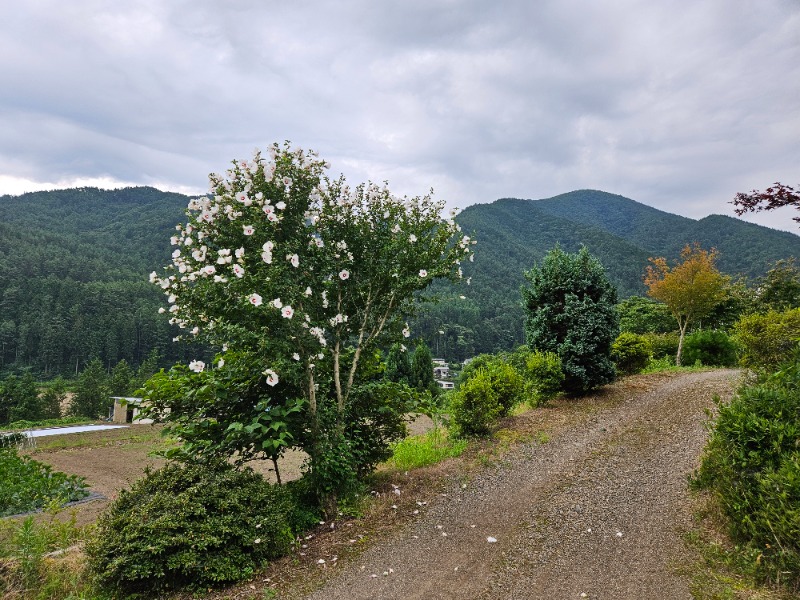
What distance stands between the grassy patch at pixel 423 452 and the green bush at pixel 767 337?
4.82m

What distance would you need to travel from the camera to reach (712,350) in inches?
586

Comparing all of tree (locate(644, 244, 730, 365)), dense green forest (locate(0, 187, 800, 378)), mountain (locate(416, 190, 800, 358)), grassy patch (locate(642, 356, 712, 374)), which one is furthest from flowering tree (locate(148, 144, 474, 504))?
mountain (locate(416, 190, 800, 358))

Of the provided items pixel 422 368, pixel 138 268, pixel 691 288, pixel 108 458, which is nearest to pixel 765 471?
pixel 691 288

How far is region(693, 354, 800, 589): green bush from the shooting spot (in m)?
3.14

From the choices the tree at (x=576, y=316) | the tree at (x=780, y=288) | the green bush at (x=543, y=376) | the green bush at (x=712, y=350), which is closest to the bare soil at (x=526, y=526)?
the green bush at (x=543, y=376)

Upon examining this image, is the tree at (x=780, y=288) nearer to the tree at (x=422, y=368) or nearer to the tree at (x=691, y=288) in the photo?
the tree at (x=691, y=288)

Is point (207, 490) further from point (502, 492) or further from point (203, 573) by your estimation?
point (502, 492)

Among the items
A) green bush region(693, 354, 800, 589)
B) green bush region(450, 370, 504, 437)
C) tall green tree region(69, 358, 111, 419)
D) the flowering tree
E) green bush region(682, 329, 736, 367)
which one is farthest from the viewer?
tall green tree region(69, 358, 111, 419)

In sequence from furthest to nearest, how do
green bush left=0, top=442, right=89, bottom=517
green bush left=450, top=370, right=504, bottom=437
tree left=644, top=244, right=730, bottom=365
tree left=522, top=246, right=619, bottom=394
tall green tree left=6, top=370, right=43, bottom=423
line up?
tall green tree left=6, top=370, right=43, bottom=423 → tree left=644, top=244, right=730, bottom=365 → tree left=522, top=246, right=619, bottom=394 → green bush left=450, top=370, right=504, bottom=437 → green bush left=0, top=442, right=89, bottom=517

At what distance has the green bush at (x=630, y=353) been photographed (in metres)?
12.5

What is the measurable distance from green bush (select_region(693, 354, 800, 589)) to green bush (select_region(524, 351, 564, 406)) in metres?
5.23

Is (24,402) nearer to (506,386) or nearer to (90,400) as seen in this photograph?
(90,400)

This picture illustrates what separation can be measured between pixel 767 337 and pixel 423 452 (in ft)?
21.5

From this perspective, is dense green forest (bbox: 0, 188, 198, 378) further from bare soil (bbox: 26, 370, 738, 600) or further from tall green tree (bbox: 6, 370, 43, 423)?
bare soil (bbox: 26, 370, 738, 600)
